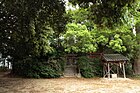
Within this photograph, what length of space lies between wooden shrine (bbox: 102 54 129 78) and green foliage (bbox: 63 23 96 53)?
184 cm

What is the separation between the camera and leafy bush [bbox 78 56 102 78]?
24016mm

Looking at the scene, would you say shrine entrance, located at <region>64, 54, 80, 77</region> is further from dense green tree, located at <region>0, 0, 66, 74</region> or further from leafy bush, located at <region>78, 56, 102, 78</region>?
dense green tree, located at <region>0, 0, 66, 74</region>

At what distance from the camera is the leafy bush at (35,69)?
864 inches

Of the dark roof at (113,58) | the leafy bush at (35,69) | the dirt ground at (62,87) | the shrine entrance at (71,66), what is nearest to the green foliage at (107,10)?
the dirt ground at (62,87)

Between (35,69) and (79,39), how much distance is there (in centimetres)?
542

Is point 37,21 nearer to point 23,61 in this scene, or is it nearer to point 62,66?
point 23,61

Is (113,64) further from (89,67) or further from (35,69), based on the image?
(35,69)

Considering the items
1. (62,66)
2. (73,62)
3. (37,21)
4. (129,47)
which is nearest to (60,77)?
(62,66)

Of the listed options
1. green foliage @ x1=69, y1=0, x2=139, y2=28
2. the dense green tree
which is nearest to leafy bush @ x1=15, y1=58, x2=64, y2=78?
the dense green tree

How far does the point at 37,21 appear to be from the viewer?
474 inches

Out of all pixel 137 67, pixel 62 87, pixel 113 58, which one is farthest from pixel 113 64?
pixel 62 87

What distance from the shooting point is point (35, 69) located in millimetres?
22109

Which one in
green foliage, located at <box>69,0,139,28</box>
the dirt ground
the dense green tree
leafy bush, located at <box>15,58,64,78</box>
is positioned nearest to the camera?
green foliage, located at <box>69,0,139,28</box>

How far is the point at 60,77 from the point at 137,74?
9133 mm
